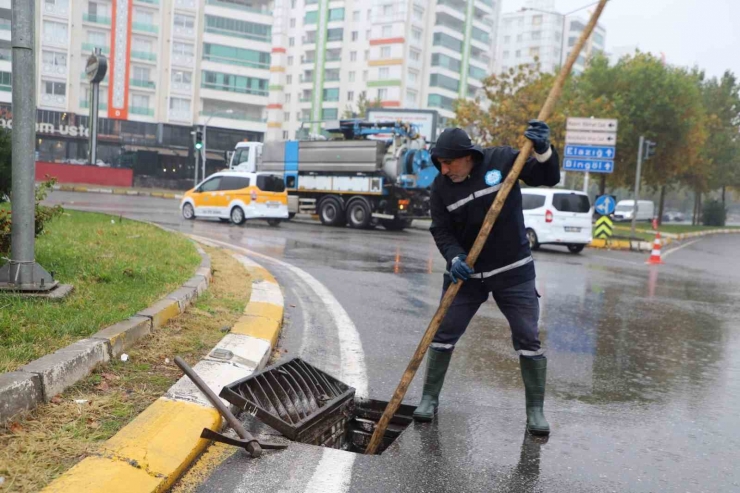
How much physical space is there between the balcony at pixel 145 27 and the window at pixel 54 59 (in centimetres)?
606

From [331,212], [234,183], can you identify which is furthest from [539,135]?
[331,212]

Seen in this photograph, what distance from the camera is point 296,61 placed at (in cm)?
8362

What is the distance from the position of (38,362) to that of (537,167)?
2.83 m

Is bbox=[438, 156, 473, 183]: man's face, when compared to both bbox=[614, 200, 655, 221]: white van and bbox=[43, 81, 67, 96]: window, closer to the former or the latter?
bbox=[614, 200, 655, 221]: white van

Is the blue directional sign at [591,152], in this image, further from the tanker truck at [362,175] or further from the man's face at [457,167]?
the man's face at [457,167]

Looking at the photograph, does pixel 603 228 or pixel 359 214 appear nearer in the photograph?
pixel 603 228

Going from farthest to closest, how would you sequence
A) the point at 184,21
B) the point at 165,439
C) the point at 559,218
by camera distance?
the point at 184,21
the point at 559,218
the point at 165,439

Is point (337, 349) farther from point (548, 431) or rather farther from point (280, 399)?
point (548, 431)

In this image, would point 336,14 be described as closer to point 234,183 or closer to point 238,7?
point 238,7

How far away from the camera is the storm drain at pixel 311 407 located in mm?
3625

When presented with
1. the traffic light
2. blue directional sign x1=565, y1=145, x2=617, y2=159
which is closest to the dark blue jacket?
blue directional sign x1=565, y1=145, x2=617, y2=159

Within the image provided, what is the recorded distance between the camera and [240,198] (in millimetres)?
21094

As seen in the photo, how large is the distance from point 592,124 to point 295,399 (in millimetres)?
22822

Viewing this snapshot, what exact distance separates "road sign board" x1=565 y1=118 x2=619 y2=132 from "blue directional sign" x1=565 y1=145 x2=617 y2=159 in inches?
25.0
